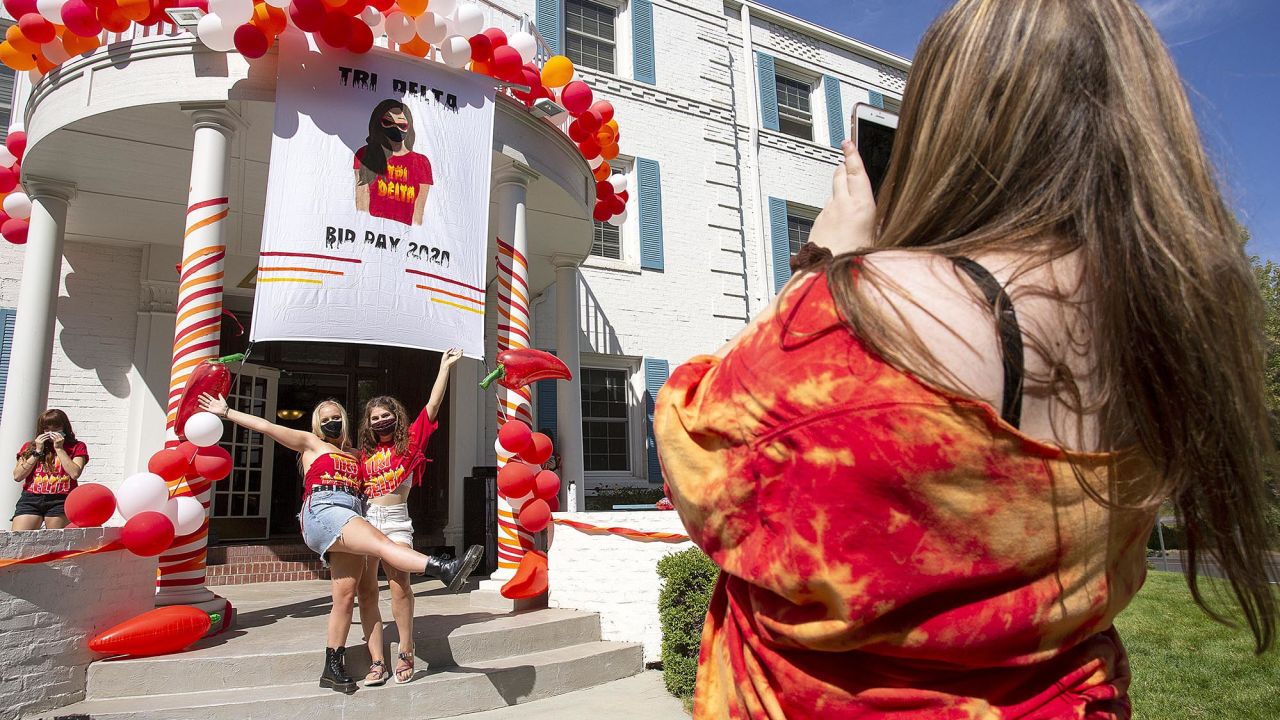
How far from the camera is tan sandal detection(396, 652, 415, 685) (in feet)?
17.1

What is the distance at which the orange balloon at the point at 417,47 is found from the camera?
22.8 ft

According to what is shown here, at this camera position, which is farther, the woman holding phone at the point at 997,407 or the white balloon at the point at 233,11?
the white balloon at the point at 233,11

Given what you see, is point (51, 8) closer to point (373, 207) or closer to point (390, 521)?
point (373, 207)

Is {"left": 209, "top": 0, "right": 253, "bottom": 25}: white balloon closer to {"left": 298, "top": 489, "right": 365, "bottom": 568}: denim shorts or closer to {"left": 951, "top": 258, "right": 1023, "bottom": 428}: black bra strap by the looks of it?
{"left": 298, "top": 489, "right": 365, "bottom": 568}: denim shorts

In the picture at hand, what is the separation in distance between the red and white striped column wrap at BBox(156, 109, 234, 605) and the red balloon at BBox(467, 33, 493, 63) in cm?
223

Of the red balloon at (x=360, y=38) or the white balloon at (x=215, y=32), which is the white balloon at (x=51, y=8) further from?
the red balloon at (x=360, y=38)

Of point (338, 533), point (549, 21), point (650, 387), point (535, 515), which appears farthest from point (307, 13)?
point (650, 387)

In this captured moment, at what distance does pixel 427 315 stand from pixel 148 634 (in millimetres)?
3025

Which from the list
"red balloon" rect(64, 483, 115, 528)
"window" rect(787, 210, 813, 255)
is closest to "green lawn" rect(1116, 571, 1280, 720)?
"red balloon" rect(64, 483, 115, 528)

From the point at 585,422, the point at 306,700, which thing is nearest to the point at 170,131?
the point at 306,700

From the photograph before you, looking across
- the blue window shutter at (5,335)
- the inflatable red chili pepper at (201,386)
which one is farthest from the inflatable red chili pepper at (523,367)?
the blue window shutter at (5,335)

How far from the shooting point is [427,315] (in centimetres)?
650

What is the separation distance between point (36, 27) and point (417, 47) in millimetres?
Result: 3163

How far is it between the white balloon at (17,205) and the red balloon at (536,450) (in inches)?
229
